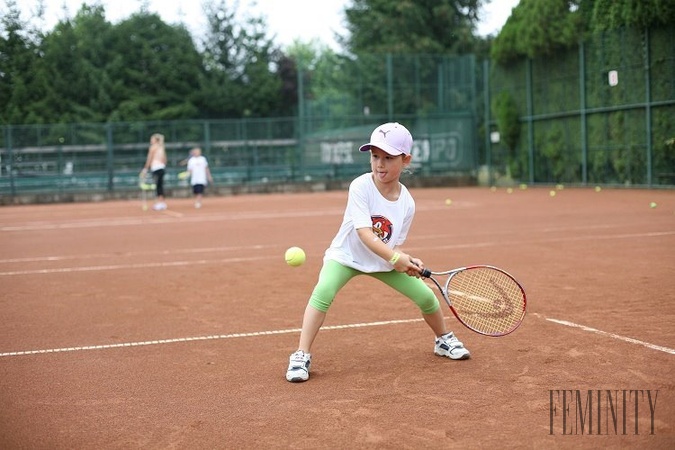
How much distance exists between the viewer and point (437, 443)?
3623 millimetres

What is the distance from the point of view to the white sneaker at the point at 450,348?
16.7ft

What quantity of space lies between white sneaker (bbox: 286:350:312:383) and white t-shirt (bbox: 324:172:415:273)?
0.61m

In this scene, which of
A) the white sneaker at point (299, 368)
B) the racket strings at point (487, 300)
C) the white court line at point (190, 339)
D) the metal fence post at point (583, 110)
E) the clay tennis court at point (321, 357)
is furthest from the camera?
the metal fence post at point (583, 110)

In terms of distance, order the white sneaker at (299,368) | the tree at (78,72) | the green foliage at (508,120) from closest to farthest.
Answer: the white sneaker at (299,368) < the green foliage at (508,120) < the tree at (78,72)

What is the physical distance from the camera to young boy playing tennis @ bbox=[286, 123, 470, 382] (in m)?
4.81

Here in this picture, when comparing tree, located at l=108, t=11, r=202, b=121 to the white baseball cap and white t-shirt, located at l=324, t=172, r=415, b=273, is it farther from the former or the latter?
the white baseball cap

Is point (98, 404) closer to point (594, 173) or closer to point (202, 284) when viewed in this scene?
point (202, 284)

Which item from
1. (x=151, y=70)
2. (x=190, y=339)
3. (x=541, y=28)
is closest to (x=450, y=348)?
(x=190, y=339)

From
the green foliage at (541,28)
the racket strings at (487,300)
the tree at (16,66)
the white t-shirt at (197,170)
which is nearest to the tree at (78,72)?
the tree at (16,66)

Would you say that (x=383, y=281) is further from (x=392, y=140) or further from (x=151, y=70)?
(x=151, y=70)

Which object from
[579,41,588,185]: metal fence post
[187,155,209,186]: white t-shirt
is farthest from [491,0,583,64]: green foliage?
[187,155,209,186]: white t-shirt

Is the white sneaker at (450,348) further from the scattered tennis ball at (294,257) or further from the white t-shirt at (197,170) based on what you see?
the white t-shirt at (197,170)

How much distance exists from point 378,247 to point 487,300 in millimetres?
856

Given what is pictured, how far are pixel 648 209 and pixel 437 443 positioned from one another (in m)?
13.8
